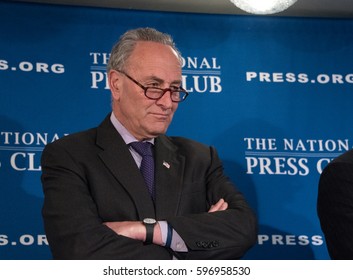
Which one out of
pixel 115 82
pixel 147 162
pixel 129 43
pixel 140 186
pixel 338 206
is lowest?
pixel 338 206

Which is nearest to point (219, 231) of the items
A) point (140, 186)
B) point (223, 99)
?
point (140, 186)

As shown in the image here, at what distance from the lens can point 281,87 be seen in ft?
14.6

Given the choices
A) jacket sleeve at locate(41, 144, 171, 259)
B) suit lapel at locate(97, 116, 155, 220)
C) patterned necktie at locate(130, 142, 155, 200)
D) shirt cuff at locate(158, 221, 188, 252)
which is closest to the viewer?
jacket sleeve at locate(41, 144, 171, 259)

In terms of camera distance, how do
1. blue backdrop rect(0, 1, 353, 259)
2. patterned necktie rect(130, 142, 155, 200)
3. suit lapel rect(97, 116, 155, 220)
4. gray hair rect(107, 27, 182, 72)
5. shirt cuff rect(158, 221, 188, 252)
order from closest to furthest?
1. shirt cuff rect(158, 221, 188, 252)
2. suit lapel rect(97, 116, 155, 220)
3. patterned necktie rect(130, 142, 155, 200)
4. gray hair rect(107, 27, 182, 72)
5. blue backdrop rect(0, 1, 353, 259)

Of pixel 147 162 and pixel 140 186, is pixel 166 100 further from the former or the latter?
pixel 140 186

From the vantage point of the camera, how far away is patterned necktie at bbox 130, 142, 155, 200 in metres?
3.29

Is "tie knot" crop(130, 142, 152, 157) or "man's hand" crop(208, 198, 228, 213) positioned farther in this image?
"tie knot" crop(130, 142, 152, 157)

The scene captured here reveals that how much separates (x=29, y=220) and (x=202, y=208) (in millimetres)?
1090

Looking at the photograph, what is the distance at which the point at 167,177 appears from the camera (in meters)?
3.30

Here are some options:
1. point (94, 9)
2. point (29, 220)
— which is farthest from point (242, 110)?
point (29, 220)

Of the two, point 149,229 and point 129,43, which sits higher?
point 129,43

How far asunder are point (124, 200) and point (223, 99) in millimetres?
1369

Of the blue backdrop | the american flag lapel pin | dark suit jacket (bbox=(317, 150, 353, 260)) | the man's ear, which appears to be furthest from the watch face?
the blue backdrop

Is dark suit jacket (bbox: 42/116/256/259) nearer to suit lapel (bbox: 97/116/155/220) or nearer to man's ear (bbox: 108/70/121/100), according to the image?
suit lapel (bbox: 97/116/155/220)
